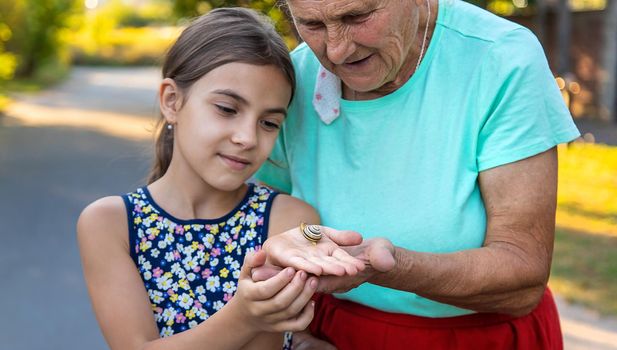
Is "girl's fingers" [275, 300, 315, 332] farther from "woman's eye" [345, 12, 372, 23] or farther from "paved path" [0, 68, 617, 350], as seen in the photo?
"paved path" [0, 68, 617, 350]

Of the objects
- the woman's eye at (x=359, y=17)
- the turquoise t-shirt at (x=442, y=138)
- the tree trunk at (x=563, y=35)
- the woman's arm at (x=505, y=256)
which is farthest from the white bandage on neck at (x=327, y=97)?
the tree trunk at (x=563, y=35)

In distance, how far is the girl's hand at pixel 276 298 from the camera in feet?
6.25

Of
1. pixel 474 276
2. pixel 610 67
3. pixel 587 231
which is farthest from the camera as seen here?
pixel 610 67

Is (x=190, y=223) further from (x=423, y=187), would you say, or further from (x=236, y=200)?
(x=423, y=187)

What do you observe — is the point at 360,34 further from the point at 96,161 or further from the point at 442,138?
the point at 96,161

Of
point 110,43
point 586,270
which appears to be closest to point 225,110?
point 586,270

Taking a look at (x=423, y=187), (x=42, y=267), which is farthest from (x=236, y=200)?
(x=42, y=267)

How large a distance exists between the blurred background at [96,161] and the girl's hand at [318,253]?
3.71ft

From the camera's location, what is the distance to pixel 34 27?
22344 mm

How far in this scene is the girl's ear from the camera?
8.32 feet

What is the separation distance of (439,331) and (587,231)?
5176 mm

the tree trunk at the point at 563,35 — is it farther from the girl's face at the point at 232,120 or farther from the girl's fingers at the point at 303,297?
the girl's fingers at the point at 303,297

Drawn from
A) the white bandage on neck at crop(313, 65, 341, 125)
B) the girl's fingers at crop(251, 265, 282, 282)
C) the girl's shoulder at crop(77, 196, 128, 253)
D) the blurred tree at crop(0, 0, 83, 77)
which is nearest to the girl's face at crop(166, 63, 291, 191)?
the white bandage on neck at crop(313, 65, 341, 125)

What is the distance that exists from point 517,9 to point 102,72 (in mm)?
15175
